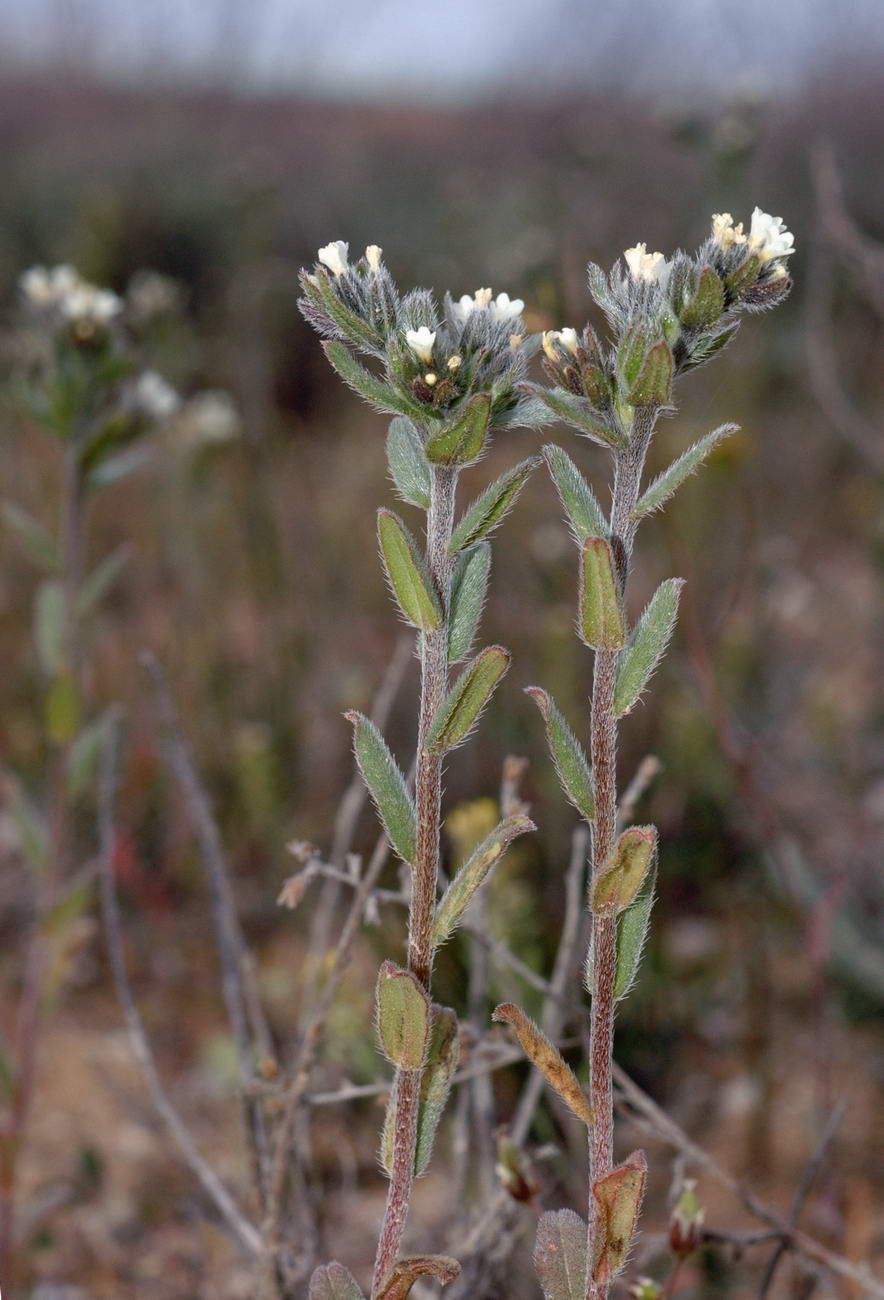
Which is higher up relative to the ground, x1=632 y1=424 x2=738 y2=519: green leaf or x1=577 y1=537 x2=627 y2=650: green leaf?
x1=632 y1=424 x2=738 y2=519: green leaf

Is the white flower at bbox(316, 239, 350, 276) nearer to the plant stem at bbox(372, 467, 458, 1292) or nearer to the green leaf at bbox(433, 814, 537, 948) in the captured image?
the plant stem at bbox(372, 467, 458, 1292)

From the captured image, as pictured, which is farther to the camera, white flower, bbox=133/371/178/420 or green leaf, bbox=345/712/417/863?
white flower, bbox=133/371/178/420

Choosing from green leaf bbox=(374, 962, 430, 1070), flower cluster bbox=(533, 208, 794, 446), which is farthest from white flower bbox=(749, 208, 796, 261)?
green leaf bbox=(374, 962, 430, 1070)

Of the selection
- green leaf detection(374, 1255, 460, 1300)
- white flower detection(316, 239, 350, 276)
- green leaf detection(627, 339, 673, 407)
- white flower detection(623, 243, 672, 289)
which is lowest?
green leaf detection(374, 1255, 460, 1300)

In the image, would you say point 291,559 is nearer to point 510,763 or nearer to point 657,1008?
point 657,1008

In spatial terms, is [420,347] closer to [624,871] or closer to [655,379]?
[655,379]

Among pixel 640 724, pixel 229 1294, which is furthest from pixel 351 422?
pixel 229 1294

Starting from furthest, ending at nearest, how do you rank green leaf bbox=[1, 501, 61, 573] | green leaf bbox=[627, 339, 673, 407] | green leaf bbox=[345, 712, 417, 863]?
green leaf bbox=[1, 501, 61, 573], green leaf bbox=[345, 712, 417, 863], green leaf bbox=[627, 339, 673, 407]

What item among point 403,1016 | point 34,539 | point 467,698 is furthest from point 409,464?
point 34,539
